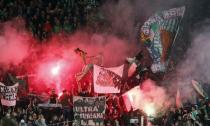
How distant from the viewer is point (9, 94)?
14.1 meters

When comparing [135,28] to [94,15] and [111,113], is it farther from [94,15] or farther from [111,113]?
[111,113]

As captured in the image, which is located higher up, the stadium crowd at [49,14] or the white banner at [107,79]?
the stadium crowd at [49,14]

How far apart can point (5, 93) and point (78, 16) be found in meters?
3.51

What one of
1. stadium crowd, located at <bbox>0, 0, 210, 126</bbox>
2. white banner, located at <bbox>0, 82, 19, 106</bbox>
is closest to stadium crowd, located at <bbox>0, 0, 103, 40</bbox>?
stadium crowd, located at <bbox>0, 0, 210, 126</bbox>

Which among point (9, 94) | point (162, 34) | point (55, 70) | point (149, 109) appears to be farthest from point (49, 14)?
point (149, 109)

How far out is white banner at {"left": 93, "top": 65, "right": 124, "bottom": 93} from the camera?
46.7 ft

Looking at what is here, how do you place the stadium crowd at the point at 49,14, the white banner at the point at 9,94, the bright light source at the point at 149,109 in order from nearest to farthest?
the white banner at the point at 9,94
the bright light source at the point at 149,109
the stadium crowd at the point at 49,14

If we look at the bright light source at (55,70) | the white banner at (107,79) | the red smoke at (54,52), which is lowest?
the white banner at (107,79)

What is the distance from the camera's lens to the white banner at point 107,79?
14227mm

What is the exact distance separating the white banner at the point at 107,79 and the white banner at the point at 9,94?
6.53ft

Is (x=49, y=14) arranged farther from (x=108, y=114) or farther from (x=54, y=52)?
(x=108, y=114)

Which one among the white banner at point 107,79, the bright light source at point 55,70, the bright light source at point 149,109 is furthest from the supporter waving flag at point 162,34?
the bright light source at point 55,70

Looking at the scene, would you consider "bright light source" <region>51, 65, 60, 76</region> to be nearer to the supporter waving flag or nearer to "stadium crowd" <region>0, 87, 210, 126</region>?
"stadium crowd" <region>0, 87, 210, 126</region>

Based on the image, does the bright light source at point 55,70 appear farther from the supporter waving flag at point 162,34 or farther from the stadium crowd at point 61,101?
the supporter waving flag at point 162,34
